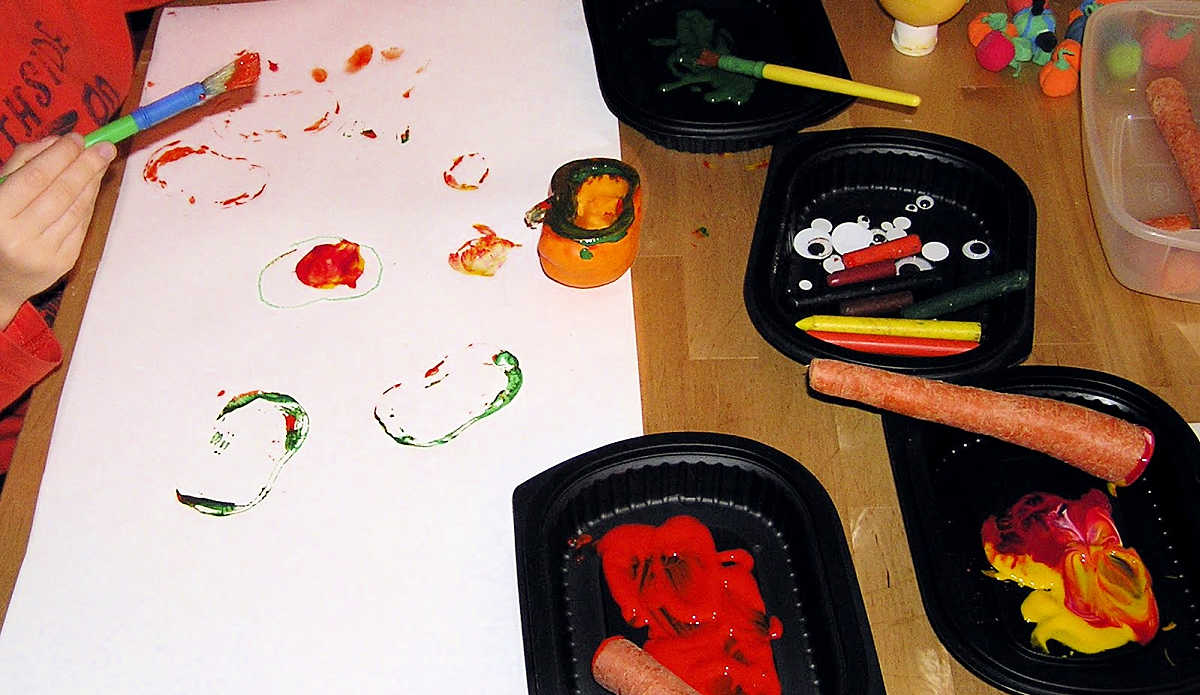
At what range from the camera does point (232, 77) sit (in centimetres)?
102

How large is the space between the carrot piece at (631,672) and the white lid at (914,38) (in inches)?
31.9

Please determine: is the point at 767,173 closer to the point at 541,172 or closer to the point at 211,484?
the point at 541,172

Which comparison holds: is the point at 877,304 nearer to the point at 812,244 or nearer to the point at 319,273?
the point at 812,244

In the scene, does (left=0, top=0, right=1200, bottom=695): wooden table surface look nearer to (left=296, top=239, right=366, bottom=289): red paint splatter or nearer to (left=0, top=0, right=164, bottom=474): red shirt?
(left=0, top=0, right=164, bottom=474): red shirt

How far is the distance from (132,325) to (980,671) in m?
0.83

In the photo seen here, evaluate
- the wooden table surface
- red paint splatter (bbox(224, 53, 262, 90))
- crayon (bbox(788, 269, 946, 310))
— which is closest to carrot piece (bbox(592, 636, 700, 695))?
the wooden table surface

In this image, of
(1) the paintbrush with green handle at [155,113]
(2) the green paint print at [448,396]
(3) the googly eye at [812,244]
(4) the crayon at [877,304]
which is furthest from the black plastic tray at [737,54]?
(1) the paintbrush with green handle at [155,113]

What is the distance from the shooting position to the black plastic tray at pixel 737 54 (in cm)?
117

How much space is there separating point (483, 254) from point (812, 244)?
0.34 m

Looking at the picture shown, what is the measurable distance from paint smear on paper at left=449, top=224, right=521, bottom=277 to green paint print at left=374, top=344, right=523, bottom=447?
0.10 meters

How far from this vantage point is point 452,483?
3.19 feet

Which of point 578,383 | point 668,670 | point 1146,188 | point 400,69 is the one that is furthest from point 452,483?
point 1146,188

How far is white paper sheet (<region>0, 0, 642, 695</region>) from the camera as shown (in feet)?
2.92

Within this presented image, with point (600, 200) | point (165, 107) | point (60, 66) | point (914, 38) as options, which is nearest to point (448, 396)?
point (600, 200)
